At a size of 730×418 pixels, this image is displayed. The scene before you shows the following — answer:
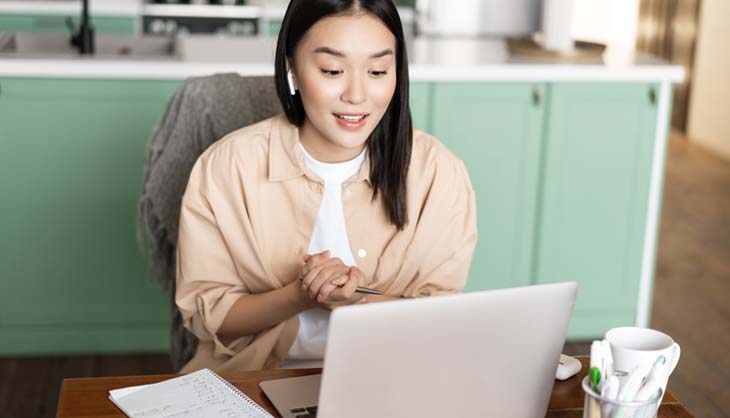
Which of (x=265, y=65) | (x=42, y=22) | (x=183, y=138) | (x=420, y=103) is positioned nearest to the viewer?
(x=183, y=138)

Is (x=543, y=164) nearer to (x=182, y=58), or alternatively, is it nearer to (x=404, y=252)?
(x=182, y=58)

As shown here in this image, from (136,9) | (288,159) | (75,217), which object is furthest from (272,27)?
(288,159)

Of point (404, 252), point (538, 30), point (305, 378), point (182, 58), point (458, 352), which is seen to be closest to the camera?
point (458, 352)

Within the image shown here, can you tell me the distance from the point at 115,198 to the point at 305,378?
1.67 m

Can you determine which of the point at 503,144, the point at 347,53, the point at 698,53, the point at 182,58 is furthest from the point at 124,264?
the point at 698,53

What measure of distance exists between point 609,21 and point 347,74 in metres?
6.61

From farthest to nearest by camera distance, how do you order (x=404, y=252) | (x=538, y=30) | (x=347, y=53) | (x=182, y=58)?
(x=538, y=30), (x=182, y=58), (x=404, y=252), (x=347, y=53)

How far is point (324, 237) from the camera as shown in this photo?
1.73 m

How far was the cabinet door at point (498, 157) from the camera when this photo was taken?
300cm

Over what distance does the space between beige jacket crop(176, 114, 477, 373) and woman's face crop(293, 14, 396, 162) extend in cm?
12

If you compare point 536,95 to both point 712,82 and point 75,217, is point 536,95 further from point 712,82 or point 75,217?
point 712,82

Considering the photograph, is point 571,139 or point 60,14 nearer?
point 571,139

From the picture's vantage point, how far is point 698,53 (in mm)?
6516

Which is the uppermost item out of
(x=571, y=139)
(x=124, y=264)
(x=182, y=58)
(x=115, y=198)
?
(x=182, y=58)
